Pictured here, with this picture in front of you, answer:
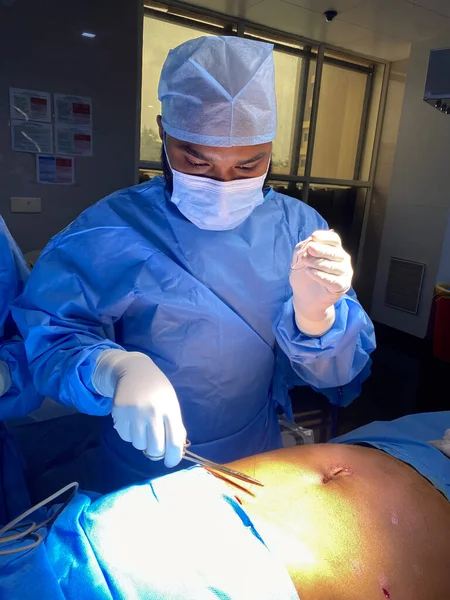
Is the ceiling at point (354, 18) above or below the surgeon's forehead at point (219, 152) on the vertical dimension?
above

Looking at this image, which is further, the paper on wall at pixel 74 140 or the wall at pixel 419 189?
the wall at pixel 419 189

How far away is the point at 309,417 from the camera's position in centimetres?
245

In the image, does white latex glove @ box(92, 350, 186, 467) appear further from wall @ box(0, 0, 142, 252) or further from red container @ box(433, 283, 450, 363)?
red container @ box(433, 283, 450, 363)

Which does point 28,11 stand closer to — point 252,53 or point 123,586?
point 252,53

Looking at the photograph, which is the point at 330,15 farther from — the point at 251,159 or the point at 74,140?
the point at 251,159

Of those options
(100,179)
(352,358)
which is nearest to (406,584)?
(352,358)

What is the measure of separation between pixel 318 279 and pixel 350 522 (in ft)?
1.61

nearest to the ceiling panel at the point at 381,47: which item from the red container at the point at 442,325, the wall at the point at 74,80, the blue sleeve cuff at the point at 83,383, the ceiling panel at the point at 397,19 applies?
the ceiling panel at the point at 397,19

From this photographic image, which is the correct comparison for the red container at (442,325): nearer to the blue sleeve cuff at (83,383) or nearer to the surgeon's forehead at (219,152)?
→ the surgeon's forehead at (219,152)

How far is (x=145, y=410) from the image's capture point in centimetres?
79

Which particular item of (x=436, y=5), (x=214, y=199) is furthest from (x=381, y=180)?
(x=214, y=199)

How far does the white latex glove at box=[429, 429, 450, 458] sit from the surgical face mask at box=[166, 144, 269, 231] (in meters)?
0.78

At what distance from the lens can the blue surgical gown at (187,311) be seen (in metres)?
0.97

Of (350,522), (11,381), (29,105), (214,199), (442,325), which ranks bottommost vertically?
(442,325)
